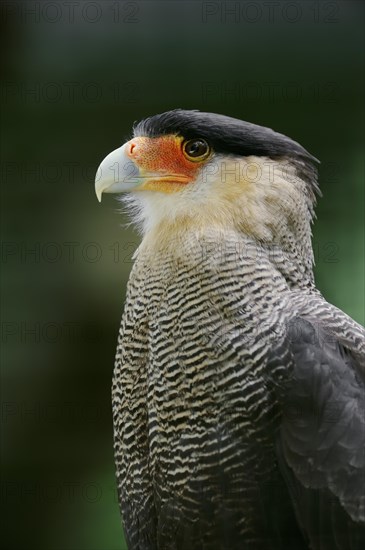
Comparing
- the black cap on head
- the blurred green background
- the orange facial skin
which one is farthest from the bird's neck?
the blurred green background

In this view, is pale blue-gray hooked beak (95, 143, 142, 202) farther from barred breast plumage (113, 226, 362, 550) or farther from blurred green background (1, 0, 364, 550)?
blurred green background (1, 0, 364, 550)

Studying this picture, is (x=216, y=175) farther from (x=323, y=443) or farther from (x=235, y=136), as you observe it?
(x=323, y=443)

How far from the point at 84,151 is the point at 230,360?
2409 mm

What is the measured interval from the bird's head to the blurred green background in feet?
4.92

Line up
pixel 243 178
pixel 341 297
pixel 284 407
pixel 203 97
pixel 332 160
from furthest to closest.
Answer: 1. pixel 203 97
2. pixel 332 160
3. pixel 341 297
4. pixel 243 178
5. pixel 284 407

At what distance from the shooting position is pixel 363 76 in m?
4.20

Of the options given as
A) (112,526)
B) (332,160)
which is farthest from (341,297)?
(112,526)

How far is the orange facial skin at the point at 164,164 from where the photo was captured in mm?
2801

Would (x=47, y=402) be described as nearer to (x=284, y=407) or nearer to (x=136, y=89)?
Answer: (x=136, y=89)

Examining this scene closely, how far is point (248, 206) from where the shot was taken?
2.68 metres

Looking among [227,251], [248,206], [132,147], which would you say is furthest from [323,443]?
[132,147]

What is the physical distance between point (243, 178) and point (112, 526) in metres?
2.36

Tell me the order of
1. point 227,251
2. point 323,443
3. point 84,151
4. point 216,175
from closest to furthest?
point 323,443 → point 227,251 → point 216,175 → point 84,151

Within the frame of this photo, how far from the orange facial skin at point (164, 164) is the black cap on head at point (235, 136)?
2.0 inches
